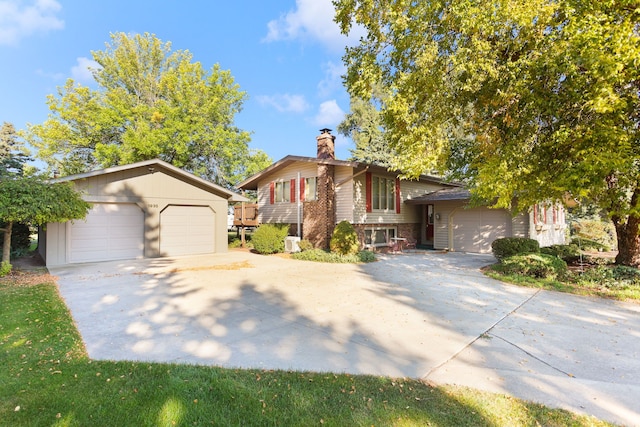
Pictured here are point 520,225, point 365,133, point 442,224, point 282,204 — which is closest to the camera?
point 520,225

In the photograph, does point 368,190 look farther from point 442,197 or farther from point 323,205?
point 442,197

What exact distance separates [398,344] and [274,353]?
Answer: 1.63 m

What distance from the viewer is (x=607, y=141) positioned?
608 cm

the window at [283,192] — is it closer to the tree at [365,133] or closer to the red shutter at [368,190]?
the red shutter at [368,190]

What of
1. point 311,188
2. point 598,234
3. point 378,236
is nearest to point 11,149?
point 311,188

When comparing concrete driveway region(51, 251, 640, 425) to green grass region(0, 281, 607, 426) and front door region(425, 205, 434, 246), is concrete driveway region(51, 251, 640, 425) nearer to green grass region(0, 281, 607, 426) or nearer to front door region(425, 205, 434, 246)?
green grass region(0, 281, 607, 426)

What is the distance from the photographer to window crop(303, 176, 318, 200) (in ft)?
48.1

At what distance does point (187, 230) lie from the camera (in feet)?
44.7

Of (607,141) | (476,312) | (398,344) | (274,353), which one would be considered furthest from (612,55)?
(274,353)

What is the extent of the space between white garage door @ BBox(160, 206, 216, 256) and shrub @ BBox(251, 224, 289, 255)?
210cm

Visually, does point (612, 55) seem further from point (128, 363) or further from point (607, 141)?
point (128, 363)

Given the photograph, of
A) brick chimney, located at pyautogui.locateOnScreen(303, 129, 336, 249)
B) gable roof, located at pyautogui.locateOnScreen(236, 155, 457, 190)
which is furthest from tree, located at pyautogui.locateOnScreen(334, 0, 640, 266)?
brick chimney, located at pyautogui.locateOnScreen(303, 129, 336, 249)

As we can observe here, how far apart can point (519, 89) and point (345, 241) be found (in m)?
7.54

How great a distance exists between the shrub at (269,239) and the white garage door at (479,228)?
829 cm
